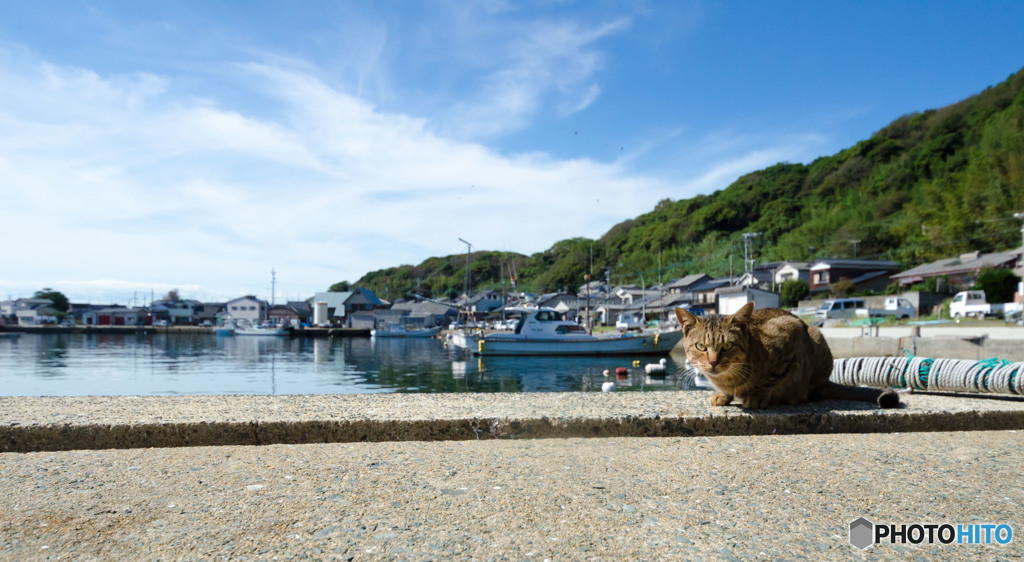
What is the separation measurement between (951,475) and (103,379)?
22.2 metres

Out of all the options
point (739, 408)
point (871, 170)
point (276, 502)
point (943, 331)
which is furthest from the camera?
point (871, 170)

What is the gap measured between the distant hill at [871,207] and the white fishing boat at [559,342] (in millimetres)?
24947

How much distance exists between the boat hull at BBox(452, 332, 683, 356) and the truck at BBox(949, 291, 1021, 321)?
37.6 ft

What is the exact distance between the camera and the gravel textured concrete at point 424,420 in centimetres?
270

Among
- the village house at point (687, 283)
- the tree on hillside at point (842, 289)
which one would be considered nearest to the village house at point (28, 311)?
the village house at point (687, 283)

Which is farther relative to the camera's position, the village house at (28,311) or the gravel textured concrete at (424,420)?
the village house at (28,311)

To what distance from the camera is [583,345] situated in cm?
2681

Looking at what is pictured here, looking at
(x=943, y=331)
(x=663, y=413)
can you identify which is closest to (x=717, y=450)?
(x=663, y=413)

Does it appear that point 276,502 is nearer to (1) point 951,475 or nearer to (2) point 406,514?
(2) point 406,514

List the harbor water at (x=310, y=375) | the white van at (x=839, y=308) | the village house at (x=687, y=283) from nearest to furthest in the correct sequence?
the harbor water at (x=310, y=375) → the white van at (x=839, y=308) → the village house at (x=687, y=283)

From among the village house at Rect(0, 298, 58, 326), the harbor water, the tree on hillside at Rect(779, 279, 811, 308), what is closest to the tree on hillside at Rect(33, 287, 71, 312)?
the village house at Rect(0, 298, 58, 326)

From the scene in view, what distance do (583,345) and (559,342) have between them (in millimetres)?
1144

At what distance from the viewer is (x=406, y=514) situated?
5.88 feet

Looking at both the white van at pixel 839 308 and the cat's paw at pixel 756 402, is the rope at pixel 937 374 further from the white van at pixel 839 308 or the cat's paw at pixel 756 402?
the white van at pixel 839 308
